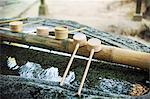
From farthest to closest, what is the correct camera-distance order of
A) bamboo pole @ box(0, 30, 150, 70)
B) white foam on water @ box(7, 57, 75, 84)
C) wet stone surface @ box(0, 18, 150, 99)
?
white foam on water @ box(7, 57, 75, 84)
bamboo pole @ box(0, 30, 150, 70)
wet stone surface @ box(0, 18, 150, 99)

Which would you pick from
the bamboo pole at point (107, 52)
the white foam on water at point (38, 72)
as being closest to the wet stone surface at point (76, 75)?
the white foam on water at point (38, 72)

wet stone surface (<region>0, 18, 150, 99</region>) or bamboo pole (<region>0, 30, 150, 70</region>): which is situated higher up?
bamboo pole (<region>0, 30, 150, 70</region>)

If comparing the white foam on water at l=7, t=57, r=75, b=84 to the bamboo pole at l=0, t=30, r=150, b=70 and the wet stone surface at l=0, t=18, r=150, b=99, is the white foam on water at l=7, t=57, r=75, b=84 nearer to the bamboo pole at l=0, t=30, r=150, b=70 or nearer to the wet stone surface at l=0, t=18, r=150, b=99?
the wet stone surface at l=0, t=18, r=150, b=99

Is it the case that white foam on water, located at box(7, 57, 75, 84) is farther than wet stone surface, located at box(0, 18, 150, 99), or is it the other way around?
white foam on water, located at box(7, 57, 75, 84)

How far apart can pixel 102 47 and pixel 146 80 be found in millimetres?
607

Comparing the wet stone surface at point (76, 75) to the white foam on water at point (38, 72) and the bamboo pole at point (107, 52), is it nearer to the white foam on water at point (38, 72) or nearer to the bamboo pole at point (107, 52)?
the white foam on water at point (38, 72)

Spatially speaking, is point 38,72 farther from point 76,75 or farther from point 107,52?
point 107,52

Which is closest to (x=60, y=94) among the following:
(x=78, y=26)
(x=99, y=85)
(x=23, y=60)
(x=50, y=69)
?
(x=99, y=85)

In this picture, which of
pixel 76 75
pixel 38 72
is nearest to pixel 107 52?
pixel 76 75

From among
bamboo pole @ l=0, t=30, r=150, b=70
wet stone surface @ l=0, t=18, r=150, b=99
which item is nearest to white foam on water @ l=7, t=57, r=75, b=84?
wet stone surface @ l=0, t=18, r=150, b=99

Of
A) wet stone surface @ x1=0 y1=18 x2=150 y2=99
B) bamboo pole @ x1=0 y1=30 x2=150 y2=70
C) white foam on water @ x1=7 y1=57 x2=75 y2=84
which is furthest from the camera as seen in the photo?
white foam on water @ x1=7 y1=57 x2=75 y2=84

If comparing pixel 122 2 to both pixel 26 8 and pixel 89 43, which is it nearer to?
pixel 26 8

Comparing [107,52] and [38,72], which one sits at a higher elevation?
[107,52]

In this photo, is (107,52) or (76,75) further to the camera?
(76,75)
